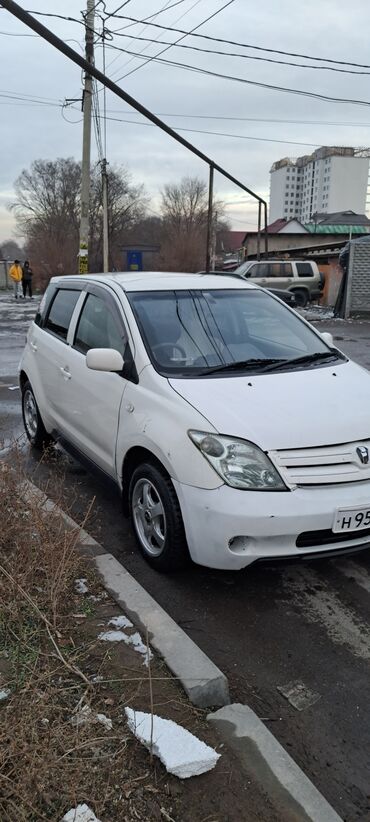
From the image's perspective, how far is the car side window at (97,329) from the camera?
413cm

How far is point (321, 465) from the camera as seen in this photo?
304cm

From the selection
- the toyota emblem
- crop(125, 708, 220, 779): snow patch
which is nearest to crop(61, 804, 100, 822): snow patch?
crop(125, 708, 220, 779): snow patch

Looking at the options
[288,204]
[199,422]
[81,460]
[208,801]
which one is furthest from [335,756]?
[288,204]

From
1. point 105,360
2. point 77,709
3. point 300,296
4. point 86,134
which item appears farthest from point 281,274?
point 77,709

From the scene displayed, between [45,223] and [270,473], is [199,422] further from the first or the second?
[45,223]

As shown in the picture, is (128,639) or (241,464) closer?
(128,639)

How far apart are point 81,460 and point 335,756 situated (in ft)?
9.33

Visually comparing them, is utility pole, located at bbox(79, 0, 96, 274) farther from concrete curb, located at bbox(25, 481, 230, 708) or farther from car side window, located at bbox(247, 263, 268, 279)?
concrete curb, located at bbox(25, 481, 230, 708)

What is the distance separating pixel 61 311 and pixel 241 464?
9.75 ft

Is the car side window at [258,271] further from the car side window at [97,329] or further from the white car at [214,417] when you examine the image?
the car side window at [97,329]

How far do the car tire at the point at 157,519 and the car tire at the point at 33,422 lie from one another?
226 cm

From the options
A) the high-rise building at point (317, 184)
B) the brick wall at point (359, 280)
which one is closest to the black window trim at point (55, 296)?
the brick wall at point (359, 280)

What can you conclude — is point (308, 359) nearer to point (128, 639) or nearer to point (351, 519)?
point (351, 519)

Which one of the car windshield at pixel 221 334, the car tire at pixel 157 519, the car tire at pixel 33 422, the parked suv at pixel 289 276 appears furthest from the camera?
the parked suv at pixel 289 276
